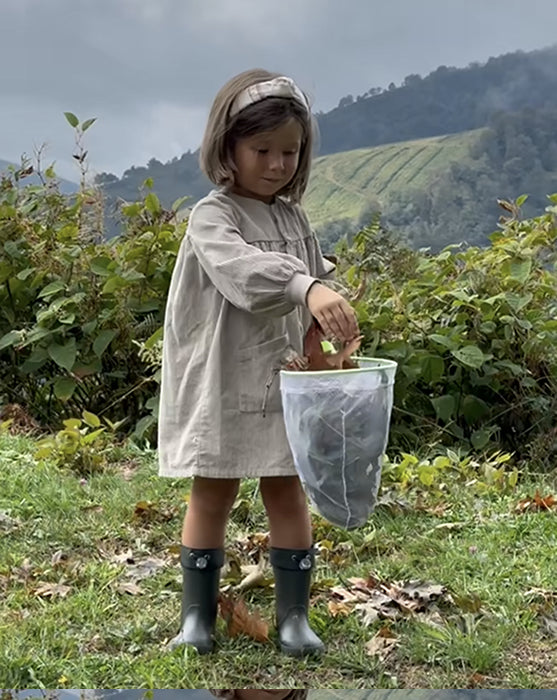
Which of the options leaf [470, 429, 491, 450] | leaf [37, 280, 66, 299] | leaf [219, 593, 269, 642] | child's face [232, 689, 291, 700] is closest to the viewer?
child's face [232, 689, 291, 700]

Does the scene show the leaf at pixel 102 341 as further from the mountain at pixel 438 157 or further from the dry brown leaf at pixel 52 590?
the dry brown leaf at pixel 52 590

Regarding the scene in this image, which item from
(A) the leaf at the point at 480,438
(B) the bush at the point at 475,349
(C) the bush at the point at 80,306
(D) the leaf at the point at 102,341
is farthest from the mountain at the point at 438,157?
(A) the leaf at the point at 480,438

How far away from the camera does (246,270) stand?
1.87 meters

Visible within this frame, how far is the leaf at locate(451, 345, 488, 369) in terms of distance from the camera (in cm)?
373

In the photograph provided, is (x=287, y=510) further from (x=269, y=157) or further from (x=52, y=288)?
(x=52, y=288)

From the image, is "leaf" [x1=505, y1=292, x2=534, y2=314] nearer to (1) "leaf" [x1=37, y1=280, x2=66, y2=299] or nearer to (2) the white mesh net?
(1) "leaf" [x1=37, y1=280, x2=66, y2=299]

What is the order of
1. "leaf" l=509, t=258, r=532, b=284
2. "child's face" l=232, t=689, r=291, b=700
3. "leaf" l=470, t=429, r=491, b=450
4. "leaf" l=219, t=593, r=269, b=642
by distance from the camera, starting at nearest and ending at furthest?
"child's face" l=232, t=689, r=291, b=700, "leaf" l=219, t=593, r=269, b=642, "leaf" l=470, t=429, r=491, b=450, "leaf" l=509, t=258, r=532, b=284

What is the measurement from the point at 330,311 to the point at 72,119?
133 inches

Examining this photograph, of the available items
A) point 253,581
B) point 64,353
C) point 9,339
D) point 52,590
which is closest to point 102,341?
point 64,353

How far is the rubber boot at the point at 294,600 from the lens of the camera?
213 centimetres

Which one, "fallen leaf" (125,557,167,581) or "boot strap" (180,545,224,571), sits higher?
"boot strap" (180,545,224,571)

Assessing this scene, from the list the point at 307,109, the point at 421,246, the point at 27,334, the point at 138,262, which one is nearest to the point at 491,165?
the point at 421,246

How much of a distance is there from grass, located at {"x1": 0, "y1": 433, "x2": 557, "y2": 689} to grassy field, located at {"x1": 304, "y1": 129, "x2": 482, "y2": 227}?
182 centimetres

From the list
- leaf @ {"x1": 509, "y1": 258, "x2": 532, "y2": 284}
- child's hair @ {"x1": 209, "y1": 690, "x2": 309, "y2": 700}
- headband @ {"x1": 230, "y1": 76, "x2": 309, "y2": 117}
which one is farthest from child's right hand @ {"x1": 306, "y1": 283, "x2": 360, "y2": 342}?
leaf @ {"x1": 509, "y1": 258, "x2": 532, "y2": 284}
